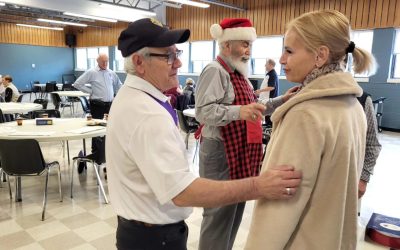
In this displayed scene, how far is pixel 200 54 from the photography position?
13.1 meters

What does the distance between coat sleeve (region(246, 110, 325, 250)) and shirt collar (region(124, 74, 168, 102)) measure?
1.51 feet

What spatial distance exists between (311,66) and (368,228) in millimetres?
858

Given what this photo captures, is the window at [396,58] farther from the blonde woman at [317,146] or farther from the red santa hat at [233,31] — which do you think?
the blonde woman at [317,146]

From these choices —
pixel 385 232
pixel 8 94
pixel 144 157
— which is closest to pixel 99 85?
pixel 8 94

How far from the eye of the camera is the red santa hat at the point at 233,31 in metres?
2.17

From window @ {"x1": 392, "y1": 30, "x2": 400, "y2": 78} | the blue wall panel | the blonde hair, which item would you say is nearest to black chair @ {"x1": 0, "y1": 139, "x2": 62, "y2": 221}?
the blonde hair

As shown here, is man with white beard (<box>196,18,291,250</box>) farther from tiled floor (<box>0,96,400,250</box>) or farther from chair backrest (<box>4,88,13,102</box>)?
chair backrest (<box>4,88,13,102</box>)

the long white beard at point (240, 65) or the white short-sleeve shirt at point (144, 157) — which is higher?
the long white beard at point (240, 65)

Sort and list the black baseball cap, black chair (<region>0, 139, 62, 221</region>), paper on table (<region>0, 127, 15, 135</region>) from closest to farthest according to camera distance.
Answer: the black baseball cap
black chair (<region>0, 139, 62, 221</region>)
paper on table (<region>0, 127, 15, 135</region>)

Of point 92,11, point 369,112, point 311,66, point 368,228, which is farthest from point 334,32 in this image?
point 92,11

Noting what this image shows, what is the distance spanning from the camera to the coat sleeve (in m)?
0.91

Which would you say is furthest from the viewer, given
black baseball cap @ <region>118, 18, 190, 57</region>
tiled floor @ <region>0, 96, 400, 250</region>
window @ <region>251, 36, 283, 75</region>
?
window @ <region>251, 36, 283, 75</region>

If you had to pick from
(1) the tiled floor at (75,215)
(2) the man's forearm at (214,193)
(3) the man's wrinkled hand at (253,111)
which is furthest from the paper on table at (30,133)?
(2) the man's forearm at (214,193)

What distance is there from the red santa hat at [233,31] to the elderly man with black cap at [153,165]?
1.00 m
